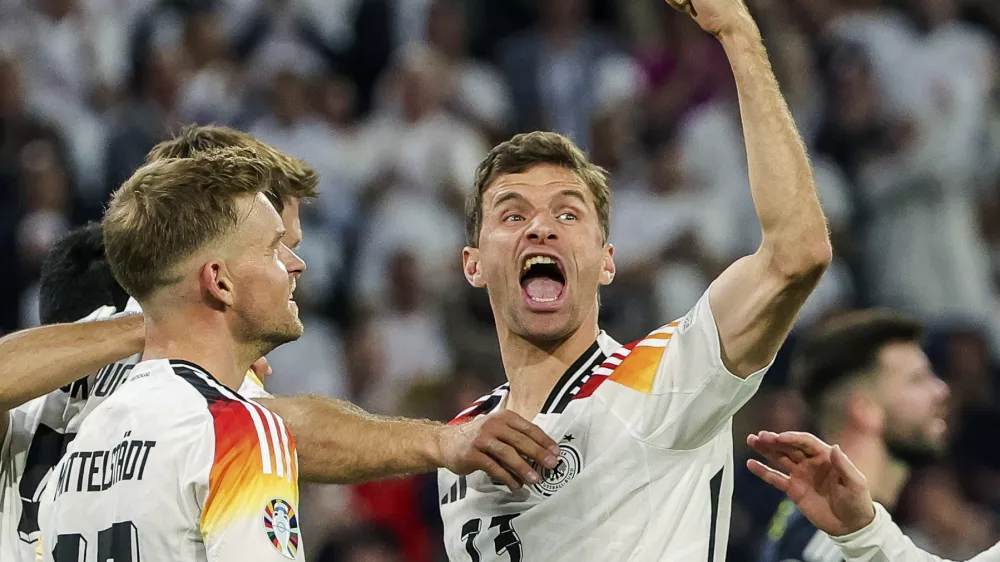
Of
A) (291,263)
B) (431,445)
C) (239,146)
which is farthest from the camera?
(239,146)

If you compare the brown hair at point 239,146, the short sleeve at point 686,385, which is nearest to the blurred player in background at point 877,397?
the short sleeve at point 686,385

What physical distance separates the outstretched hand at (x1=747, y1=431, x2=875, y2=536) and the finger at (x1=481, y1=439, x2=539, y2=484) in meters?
0.85

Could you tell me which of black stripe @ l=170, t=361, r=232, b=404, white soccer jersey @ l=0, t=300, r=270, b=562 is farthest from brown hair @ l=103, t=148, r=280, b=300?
white soccer jersey @ l=0, t=300, r=270, b=562

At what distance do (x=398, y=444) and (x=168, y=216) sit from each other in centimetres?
102

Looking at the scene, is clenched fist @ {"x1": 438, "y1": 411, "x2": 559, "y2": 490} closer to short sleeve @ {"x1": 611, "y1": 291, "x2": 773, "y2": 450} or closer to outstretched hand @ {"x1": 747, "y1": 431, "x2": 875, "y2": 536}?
short sleeve @ {"x1": 611, "y1": 291, "x2": 773, "y2": 450}

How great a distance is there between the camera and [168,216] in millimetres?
3441

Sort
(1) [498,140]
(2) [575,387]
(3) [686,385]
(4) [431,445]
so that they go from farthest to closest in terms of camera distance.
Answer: (1) [498,140], (2) [575,387], (4) [431,445], (3) [686,385]

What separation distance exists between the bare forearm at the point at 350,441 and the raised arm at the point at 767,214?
3.08 ft

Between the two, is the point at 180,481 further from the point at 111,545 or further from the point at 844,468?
the point at 844,468

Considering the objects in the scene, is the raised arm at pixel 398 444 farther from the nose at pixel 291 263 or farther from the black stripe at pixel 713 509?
the nose at pixel 291 263

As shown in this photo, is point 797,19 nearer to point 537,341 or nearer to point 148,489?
point 537,341

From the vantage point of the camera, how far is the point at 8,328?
10.2 m

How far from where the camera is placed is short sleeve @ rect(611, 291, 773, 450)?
360 cm

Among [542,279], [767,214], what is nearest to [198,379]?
[542,279]
